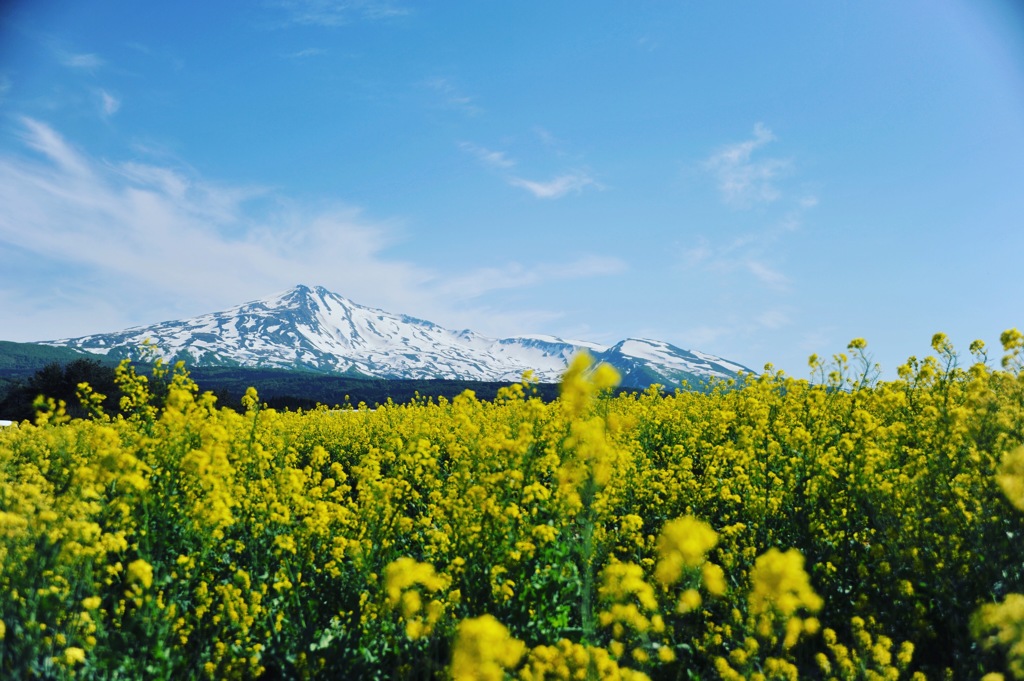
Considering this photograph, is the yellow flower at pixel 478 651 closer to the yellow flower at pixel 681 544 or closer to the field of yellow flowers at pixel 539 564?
the field of yellow flowers at pixel 539 564

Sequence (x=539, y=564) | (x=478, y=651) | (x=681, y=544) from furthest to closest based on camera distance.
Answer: (x=539, y=564)
(x=681, y=544)
(x=478, y=651)

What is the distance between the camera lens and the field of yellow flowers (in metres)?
3.14

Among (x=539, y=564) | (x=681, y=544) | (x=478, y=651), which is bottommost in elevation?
(x=539, y=564)

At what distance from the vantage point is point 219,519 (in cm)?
417

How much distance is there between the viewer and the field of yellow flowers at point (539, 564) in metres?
3.14

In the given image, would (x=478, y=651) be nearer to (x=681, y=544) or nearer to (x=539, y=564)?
(x=681, y=544)

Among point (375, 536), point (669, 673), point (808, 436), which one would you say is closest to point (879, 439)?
point (808, 436)

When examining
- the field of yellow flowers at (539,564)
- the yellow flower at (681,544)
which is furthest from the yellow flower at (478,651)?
the yellow flower at (681,544)

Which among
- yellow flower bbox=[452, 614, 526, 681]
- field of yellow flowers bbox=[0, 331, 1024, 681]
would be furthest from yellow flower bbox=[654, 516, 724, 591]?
yellow flower bbox=[452, 614, 526, 681]

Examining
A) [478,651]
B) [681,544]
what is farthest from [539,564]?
[478,651]

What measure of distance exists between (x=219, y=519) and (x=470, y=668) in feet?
8.68

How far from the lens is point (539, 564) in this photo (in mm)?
4828

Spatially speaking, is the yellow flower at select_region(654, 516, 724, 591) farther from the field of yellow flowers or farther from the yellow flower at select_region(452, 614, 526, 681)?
the yellow flower at select_region(452, 614, 526, 681)

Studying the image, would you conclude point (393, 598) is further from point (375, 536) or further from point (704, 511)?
point (704, 511)
